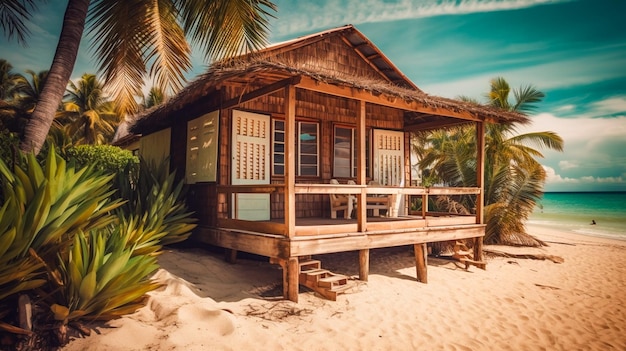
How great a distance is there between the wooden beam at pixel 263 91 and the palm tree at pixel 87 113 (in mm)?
23431

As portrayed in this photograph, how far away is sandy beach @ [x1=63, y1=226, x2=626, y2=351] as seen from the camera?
3.94 metres

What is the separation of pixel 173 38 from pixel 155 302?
5.32 m

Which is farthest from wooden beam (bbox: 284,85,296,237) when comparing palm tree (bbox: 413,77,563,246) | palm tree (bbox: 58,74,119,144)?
palm tree (bbox: 58,74,119,144)

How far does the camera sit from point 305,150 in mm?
9016

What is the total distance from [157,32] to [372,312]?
6470 millimetres

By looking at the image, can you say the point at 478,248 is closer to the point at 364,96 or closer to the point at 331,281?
the point at 331,281

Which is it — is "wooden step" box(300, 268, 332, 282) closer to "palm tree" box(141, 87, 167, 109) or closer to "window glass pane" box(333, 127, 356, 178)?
"window glass pane" box(333, 127, 356, 178)

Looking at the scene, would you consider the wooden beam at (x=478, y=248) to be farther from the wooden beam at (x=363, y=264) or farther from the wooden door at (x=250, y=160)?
the wooden door at (x=250, y=160)

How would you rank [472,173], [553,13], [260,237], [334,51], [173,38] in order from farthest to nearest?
[553,13] → [472,173] → [334,51] → [173,38] → [260,237]

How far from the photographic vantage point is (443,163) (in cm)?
1468

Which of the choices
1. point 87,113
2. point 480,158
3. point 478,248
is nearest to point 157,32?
point 480,158

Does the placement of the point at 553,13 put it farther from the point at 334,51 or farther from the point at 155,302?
the point at 155,302

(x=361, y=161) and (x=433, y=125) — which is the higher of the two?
(x=433, y=125)

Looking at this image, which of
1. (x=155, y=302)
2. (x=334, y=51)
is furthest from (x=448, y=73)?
(x=155, y=302)
